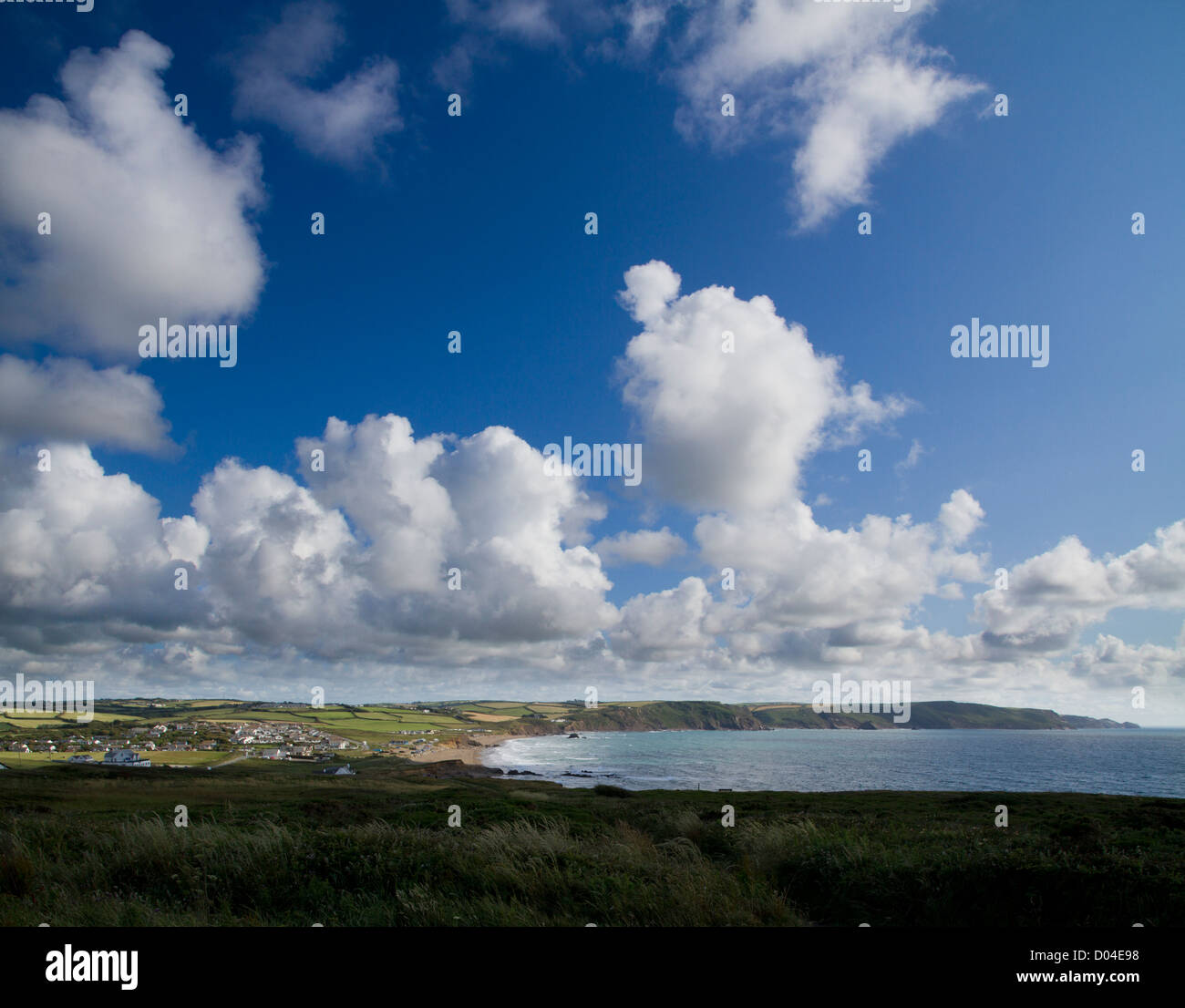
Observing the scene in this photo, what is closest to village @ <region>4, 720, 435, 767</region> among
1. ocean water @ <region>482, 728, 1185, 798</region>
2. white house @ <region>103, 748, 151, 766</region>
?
white house @ <region>103, 748, 151, 766</region>

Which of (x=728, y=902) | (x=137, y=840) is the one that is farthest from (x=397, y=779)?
(x=728, y=902)

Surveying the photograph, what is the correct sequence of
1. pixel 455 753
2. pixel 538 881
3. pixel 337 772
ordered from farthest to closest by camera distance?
pixel 455 753 < pixel 337 772 < pixel 538 881

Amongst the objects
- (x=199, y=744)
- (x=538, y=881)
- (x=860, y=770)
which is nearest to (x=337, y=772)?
(x=199, y=744)

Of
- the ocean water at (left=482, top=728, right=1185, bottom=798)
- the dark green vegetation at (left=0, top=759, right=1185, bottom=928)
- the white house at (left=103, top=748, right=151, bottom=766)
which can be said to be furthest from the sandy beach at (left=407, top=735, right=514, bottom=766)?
the dark green vegetation at (left=0, top=759, right=1185, bottom=928)

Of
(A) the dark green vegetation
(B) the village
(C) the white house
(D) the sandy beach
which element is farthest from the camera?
(D) the sandy beach

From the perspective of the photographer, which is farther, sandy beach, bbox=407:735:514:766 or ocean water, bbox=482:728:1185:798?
sandy beach, bbox=407:735:514:766

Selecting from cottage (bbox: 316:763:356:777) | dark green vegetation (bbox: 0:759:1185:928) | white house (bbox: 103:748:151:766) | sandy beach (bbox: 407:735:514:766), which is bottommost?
sandy beach (bbox: 407:735:514:766)

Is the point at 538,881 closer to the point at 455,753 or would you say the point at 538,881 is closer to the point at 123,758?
the point at 123,758

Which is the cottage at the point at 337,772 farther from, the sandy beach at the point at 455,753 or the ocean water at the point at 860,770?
the ocean water at the point at 860,770

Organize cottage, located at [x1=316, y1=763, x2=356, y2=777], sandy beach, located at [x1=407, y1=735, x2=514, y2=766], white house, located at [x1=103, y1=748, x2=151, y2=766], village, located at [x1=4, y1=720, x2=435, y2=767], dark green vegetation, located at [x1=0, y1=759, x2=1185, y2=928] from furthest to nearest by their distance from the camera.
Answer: sandy beach, located at [x1=407, y1=735, x2=514, y2=766] < village, located at [x1=4, y1=720, x2=435, y2=767] < white house, located at [x1=103, y1=748, x2=151, y2=766] < cottage, located at [x1=316, y1=763, x2=356, y2=777] < dark green vegetation, located at [x1=0, y1=759, x2=1185, y2=928]

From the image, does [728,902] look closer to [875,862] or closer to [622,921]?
[622,921]

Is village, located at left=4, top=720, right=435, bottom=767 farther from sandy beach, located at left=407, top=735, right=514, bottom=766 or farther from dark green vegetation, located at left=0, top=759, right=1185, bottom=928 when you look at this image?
dark green vegetation, located at left=0, top=759, right=1185, bottom=928

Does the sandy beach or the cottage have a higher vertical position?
the cottage
